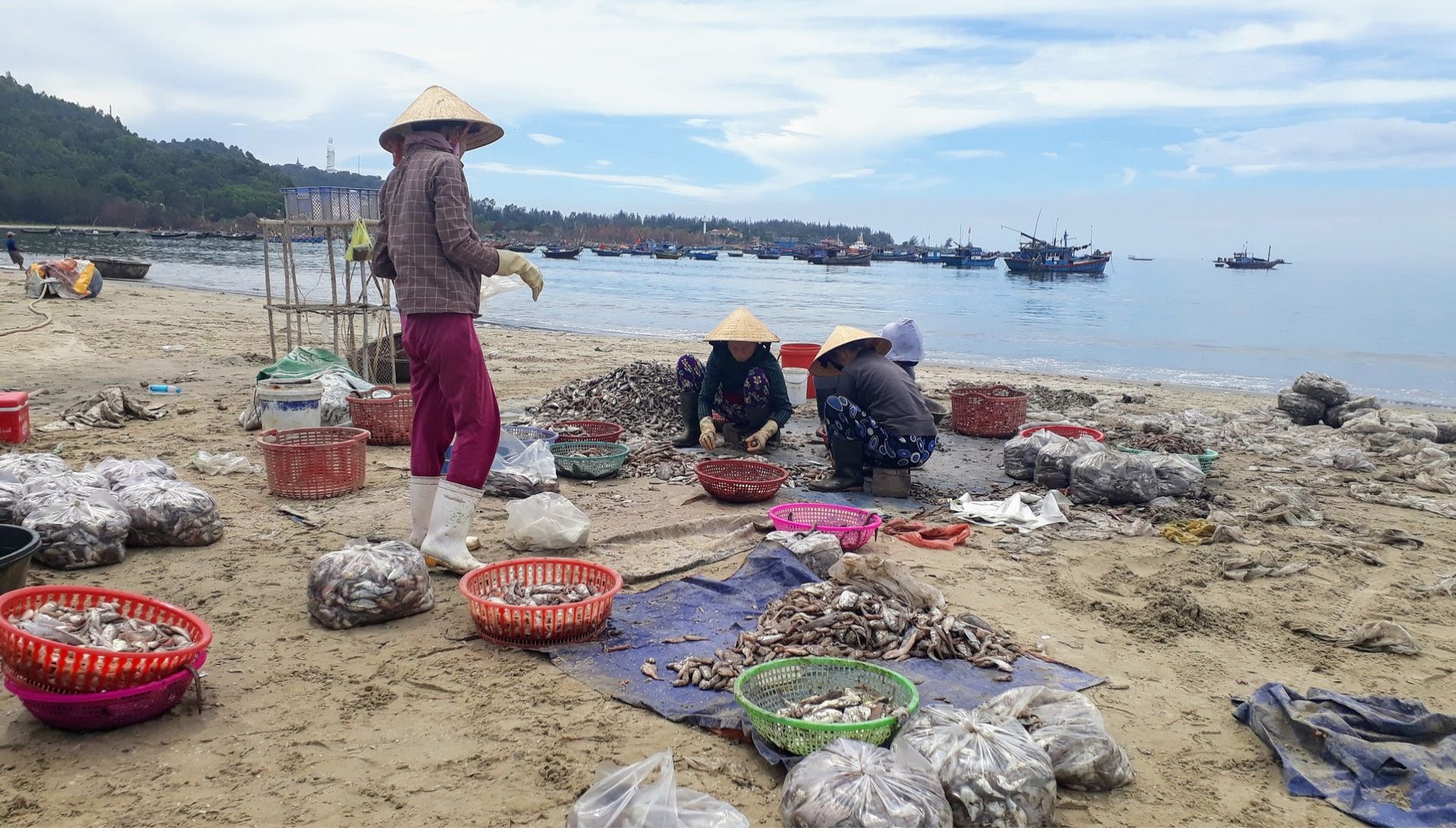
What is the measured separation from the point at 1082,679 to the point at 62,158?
11443cm

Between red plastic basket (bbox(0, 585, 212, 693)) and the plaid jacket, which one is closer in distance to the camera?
red plastic basket (bbox(0, 585, 212, 693))

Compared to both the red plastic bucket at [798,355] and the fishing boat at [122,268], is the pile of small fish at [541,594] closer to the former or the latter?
the red plastic bucket at [798,355]

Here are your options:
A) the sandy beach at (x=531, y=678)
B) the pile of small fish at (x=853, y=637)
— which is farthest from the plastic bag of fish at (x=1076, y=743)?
the pile of small fish at (x=853, y=637)

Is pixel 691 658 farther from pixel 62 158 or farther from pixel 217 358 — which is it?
pixel 62 158

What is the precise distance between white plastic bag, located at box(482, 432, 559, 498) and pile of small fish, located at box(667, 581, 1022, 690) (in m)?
2.52

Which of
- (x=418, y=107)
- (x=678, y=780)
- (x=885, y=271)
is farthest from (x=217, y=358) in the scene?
(x=885, y=271)

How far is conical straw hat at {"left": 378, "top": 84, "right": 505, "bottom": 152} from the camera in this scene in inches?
160

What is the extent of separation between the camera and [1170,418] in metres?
9.62

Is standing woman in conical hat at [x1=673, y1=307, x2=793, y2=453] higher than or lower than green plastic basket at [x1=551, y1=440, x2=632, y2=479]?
higher

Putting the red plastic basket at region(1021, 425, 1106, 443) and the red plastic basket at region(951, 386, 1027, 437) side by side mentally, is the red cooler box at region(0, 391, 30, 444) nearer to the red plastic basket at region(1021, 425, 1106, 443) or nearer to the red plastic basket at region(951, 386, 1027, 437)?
the red plastic basket at region(1021, 425, 1106, 443)

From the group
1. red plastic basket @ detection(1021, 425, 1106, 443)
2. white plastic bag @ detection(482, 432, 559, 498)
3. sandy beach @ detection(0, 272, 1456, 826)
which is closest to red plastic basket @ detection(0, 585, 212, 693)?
sandy beach @ detection(0, 272, 1456, 826)

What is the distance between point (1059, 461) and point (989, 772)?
4.44 m

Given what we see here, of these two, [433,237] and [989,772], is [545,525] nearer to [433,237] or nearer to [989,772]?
[433,237]

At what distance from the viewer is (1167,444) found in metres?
7.64
